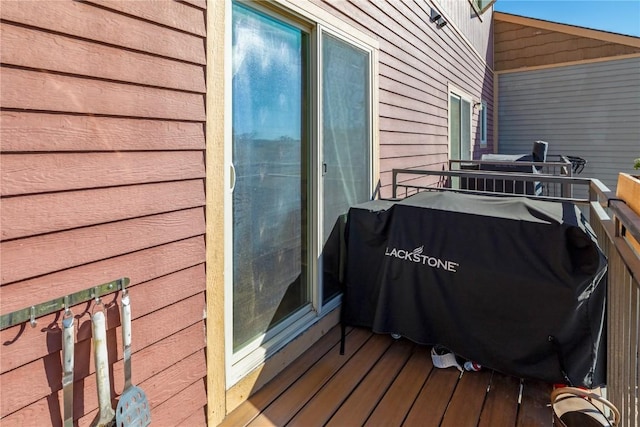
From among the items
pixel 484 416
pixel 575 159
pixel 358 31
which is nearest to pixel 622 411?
pixel 484 416

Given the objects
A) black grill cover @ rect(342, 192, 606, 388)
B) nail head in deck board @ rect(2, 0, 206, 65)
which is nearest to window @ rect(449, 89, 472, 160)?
black grill cover @ rect(342, 192, 606, 388)

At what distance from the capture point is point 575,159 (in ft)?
28.2

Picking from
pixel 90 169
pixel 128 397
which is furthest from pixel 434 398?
pixel 90 169

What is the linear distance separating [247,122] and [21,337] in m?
1.24

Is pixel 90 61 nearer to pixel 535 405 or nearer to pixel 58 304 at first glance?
pixel 58 304

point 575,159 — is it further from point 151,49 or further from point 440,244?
point 151,49

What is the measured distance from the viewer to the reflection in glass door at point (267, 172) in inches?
75.7

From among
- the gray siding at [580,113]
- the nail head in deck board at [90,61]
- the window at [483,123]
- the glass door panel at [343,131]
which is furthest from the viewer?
the gray siding at [580,113]

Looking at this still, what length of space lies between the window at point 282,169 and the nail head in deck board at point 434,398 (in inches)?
30.1

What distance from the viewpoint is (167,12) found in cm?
151

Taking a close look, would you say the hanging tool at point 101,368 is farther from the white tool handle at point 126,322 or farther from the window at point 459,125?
the window at point 459,125

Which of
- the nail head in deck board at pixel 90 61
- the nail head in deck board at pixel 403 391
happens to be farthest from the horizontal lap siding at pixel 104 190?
the nail head in deck board at pixel 403 391

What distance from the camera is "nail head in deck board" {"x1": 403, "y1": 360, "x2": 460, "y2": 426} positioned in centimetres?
185

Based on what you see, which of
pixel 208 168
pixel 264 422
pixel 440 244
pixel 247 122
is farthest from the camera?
pixel 440 244
